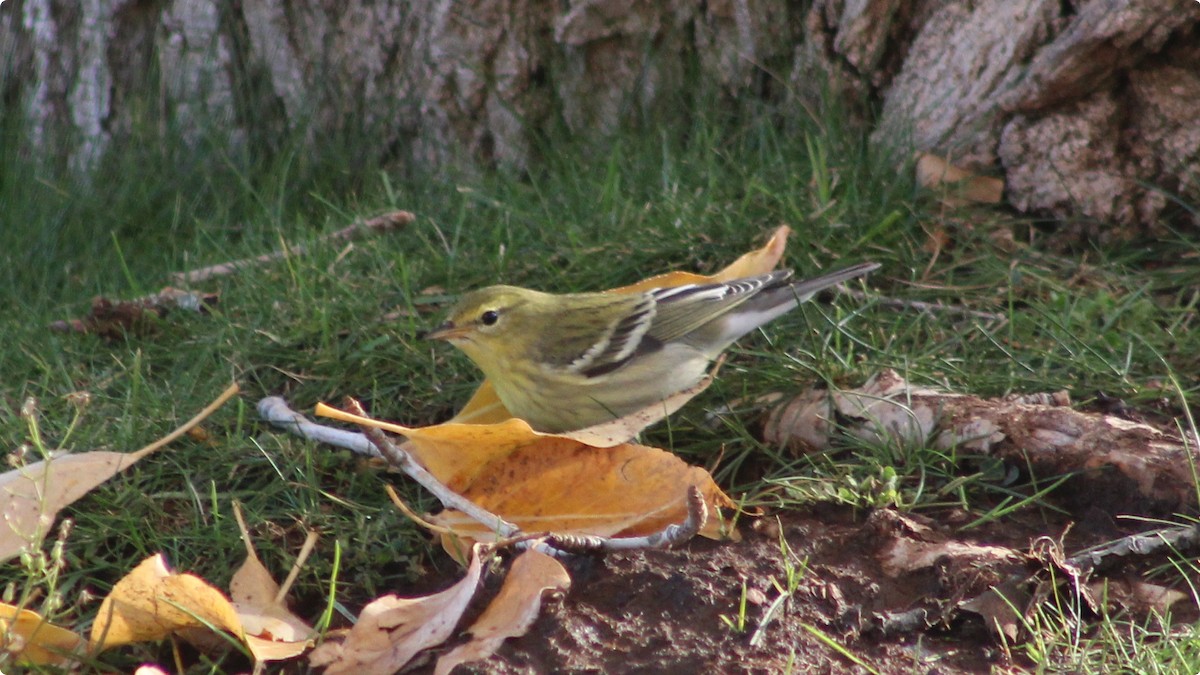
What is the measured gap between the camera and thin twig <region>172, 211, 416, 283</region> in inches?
177

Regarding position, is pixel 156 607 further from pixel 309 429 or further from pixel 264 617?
pixel 309 429

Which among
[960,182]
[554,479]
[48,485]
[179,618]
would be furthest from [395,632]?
[960,182]

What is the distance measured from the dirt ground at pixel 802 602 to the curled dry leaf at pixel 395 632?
64mm

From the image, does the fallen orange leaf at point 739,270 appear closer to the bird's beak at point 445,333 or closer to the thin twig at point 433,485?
the bird's beak at point 445,333

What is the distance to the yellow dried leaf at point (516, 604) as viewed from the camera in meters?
2.37

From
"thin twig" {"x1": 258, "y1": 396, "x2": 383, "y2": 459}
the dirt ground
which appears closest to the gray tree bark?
the dirt ground

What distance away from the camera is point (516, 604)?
8.11 ft

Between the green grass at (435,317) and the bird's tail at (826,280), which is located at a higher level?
the bird's tail at (826,280)

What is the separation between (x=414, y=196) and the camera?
5.15m

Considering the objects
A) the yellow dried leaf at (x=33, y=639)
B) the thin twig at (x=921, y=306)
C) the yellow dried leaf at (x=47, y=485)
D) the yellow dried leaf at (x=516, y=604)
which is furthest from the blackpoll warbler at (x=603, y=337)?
the yellow dried leaf at (x=33, y=639)

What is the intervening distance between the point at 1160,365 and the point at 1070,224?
3.02ft

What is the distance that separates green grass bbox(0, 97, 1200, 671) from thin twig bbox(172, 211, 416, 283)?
6cm

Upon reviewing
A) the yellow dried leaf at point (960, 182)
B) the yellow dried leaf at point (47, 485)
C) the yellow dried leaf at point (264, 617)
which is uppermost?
the yellow dried leaf at point (960, 182)

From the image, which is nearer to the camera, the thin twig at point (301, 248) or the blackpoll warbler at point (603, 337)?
the blackpoll warbler at point (603, 337)
